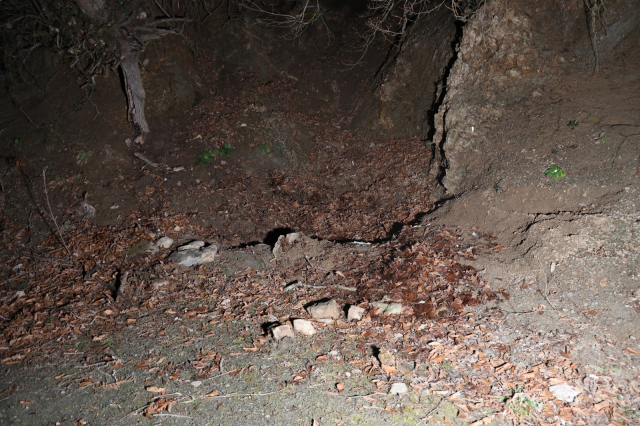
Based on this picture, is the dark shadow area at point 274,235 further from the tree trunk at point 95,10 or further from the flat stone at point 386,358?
the tree trunk at point 95,10

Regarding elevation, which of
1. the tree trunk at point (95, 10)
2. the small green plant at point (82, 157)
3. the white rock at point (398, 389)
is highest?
the tree trunk at point (95, 10)

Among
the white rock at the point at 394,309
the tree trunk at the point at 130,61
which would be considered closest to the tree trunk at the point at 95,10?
the tree trunk at the point at 130,61

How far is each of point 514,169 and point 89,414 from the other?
7.32 m

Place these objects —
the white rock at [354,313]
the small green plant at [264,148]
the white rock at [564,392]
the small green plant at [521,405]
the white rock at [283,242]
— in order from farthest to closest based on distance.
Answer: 1. the small green plant at [264,148]
2. the white rock at [283,242]
3. the white rock at [354,313]
4. the white rock at [564,392]
5. the small green plant at [521,405]

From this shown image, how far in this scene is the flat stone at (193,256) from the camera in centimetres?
630

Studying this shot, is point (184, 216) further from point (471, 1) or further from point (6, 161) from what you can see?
point (471, 1)

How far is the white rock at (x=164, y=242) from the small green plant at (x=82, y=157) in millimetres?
3446

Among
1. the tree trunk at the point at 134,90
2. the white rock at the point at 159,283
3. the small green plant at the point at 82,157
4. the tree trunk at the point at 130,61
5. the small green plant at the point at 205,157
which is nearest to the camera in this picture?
the white rock at the point at 159,283

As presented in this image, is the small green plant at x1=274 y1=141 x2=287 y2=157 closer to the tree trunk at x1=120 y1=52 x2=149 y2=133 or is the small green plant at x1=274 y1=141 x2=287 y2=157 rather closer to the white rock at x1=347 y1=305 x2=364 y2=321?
the tree trunk at x1=120 y1=52 x2=149 y2=133

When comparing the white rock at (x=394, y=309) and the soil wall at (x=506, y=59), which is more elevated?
the soil wall at (x=506, y=59)

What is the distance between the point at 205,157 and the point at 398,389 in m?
7.20

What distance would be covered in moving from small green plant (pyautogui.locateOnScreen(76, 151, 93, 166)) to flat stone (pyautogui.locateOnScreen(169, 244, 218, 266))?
3.99 metres

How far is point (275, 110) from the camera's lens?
1092cm

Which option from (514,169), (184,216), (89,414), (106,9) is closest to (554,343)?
(514,169)
